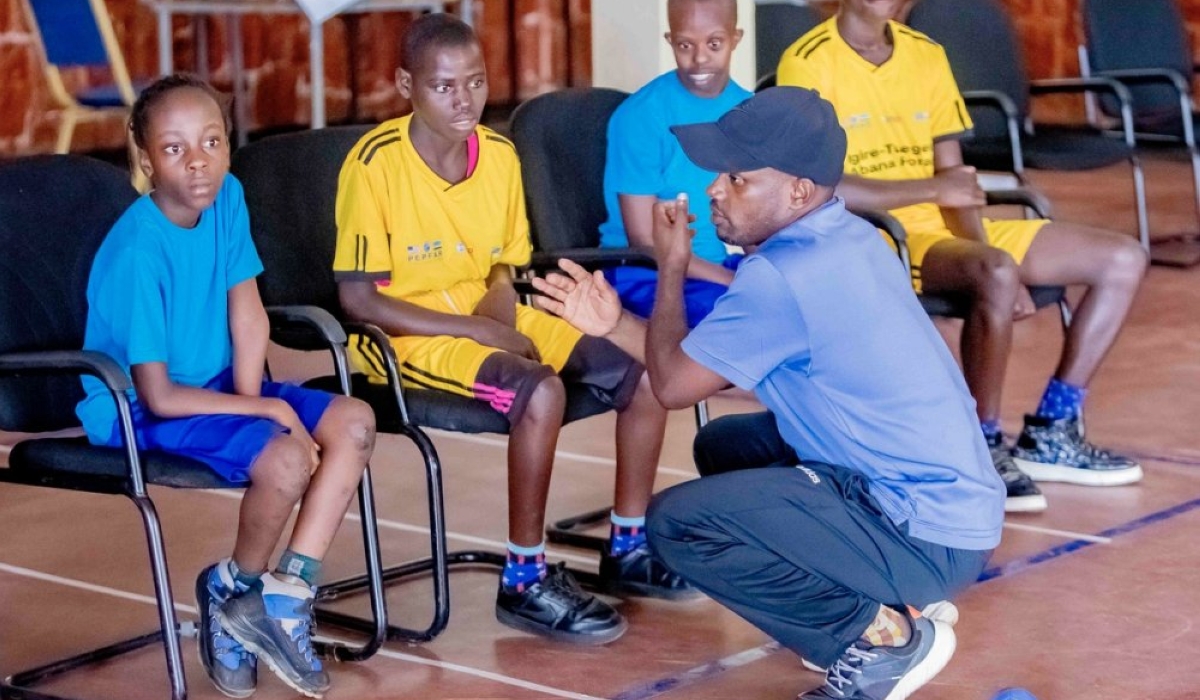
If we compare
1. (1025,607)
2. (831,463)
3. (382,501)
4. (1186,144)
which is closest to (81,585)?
(382,501)

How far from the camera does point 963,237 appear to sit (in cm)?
458

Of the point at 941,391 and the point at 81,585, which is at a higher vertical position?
the point at 941,391

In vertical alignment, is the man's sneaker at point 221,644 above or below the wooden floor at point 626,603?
above

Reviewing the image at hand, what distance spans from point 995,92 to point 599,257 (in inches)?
98.7

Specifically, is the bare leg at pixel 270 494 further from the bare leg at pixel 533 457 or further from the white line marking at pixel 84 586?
the white line marking at pixel 84 586

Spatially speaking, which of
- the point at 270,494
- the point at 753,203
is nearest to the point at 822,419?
the point at 753,203

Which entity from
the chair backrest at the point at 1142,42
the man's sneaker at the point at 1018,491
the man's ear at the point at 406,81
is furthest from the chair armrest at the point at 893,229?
the chair backrest at the point at 1142,42

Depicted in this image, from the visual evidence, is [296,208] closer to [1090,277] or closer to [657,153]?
[657,153]

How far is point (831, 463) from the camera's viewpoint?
3.07 metres

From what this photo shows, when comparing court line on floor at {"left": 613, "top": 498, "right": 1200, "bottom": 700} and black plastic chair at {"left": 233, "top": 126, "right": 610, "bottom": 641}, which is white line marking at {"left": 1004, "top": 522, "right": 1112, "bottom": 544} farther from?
black plastic chair at {"left": 233, "top": 126, "right": 610, "bottom": 641}

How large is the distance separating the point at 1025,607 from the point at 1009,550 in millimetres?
378

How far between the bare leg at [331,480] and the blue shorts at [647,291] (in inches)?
35.1

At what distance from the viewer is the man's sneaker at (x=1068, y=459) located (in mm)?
4449

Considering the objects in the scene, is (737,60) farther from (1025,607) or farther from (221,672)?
(221,672)
